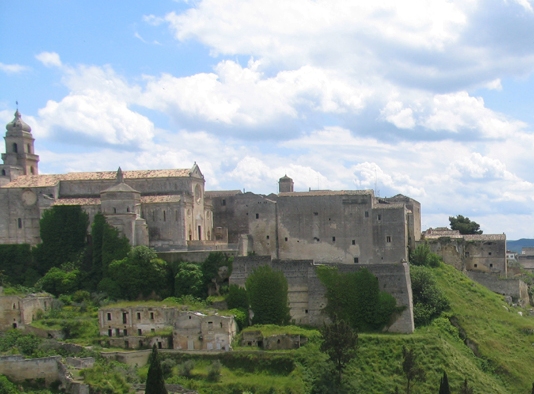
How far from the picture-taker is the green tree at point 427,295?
46719mm

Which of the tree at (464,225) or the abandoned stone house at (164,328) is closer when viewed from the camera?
the abandoned stone house at (164,328)

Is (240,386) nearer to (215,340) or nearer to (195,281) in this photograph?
(215,340)

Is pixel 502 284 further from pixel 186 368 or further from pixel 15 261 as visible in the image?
pixel 15 261

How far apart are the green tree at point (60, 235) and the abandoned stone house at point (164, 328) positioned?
9835 millimetres

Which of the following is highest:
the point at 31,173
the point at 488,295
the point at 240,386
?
the point at 31,173

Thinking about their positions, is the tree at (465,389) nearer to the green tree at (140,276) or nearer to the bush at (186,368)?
the bush at (186,368)

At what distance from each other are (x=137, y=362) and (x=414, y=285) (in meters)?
19.1

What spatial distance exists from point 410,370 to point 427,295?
10.2 metres

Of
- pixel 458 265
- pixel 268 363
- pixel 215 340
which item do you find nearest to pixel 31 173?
pixel 215 340

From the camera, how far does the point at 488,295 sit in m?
51.4

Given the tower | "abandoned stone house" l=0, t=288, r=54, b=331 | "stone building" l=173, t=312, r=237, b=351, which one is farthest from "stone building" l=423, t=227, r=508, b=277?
"abandoned stone house" l=0, t=288, r=54, b=331

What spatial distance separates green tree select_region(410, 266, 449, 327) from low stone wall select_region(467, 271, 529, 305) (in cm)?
935

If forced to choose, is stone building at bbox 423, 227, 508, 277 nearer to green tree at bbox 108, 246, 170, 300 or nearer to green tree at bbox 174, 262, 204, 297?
green tree at bbox 174, 262, 204, 297

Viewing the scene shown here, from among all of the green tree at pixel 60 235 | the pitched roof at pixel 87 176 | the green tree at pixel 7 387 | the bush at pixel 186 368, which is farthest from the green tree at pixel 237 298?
the green tree at pixel 7 387
